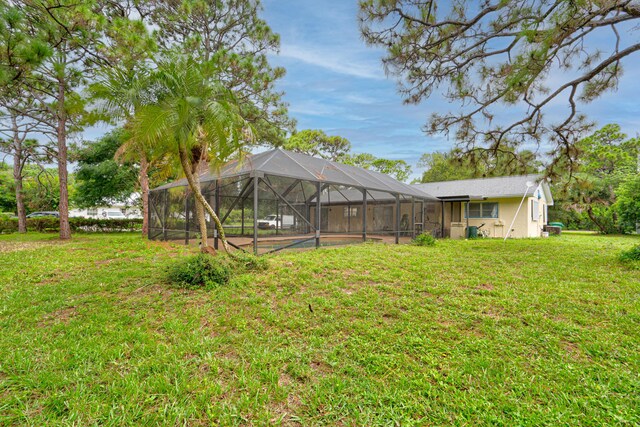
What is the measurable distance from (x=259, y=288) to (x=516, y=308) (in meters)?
3.55

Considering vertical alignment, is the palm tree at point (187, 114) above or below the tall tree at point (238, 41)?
below

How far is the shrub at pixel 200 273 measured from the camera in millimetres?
4734

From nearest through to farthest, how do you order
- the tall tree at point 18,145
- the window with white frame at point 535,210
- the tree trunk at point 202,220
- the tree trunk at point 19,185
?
the tree trunk at point 202,220 → the tall tree at point 18,145 → the tree trunk at point 19,185 → the window with white frame at point 535,210

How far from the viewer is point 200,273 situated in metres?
4.80

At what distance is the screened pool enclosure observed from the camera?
836cm

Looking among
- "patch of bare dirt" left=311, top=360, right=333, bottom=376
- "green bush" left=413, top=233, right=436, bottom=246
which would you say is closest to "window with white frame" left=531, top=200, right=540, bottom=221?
"green bush" left=413, top=233, right=436, bottom=246

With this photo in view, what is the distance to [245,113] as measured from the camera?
1191cm

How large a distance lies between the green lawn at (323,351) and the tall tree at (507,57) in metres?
4.34

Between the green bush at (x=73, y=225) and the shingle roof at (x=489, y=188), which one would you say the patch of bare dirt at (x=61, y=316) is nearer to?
the shingle roof at (x=489, y=188)

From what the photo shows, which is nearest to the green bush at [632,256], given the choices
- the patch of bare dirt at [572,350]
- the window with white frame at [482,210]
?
the patch of bare dirt at [572,350]

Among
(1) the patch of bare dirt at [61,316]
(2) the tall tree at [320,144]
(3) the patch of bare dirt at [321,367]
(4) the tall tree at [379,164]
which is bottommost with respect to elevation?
(3) the patch of bare dirt at [321,367]

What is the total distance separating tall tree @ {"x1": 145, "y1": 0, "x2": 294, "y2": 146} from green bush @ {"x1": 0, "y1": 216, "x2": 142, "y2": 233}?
11871mm

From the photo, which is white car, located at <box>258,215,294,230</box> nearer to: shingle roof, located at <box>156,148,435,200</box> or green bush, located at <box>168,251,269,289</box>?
shingle roof, located at <box>156,148,435,200</box>

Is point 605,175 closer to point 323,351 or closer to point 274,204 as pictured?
point 274,204
